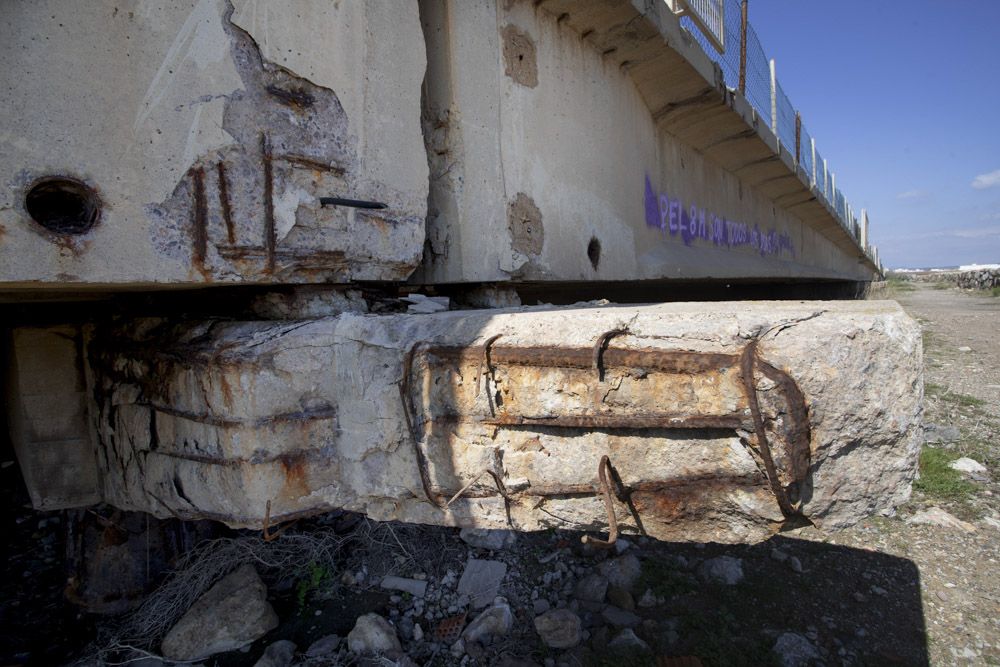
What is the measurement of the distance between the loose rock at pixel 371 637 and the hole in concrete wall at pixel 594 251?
2102 mm

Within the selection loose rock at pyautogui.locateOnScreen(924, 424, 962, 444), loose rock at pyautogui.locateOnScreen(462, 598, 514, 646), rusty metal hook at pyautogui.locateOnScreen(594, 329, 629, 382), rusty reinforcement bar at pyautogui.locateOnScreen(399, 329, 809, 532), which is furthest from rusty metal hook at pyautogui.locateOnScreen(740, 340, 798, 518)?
loose rock at pyautogui.locateOnScreen(924, 424, 962, 444)

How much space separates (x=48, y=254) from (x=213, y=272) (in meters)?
0.38

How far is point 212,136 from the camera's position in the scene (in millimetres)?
1625

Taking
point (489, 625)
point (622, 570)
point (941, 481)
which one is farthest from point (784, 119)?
point (489, 625)

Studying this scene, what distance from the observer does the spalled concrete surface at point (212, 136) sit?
1.39 metres

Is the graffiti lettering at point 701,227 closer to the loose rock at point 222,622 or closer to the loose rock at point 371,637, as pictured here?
the loose rock at point 371,637

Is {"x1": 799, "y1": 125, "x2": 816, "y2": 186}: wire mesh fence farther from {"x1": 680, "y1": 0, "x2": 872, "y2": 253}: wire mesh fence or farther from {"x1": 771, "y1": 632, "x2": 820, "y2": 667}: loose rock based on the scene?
{"x1": 771, "y1": 632, "x2": 820, "y2": 667}: loose rock

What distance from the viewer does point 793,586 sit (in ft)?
9.20

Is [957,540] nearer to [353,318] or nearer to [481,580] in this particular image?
[481,580]

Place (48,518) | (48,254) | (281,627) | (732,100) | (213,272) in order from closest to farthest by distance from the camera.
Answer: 1. (48,254)
2. (213,272)
3. (281,627)
4. (48,518)
5. (732,100)

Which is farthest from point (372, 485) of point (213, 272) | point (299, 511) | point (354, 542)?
point (354, 542)

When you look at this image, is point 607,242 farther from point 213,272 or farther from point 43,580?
point 43,580

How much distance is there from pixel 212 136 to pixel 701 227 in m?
4.35

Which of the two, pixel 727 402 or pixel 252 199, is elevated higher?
pixel 252 199
